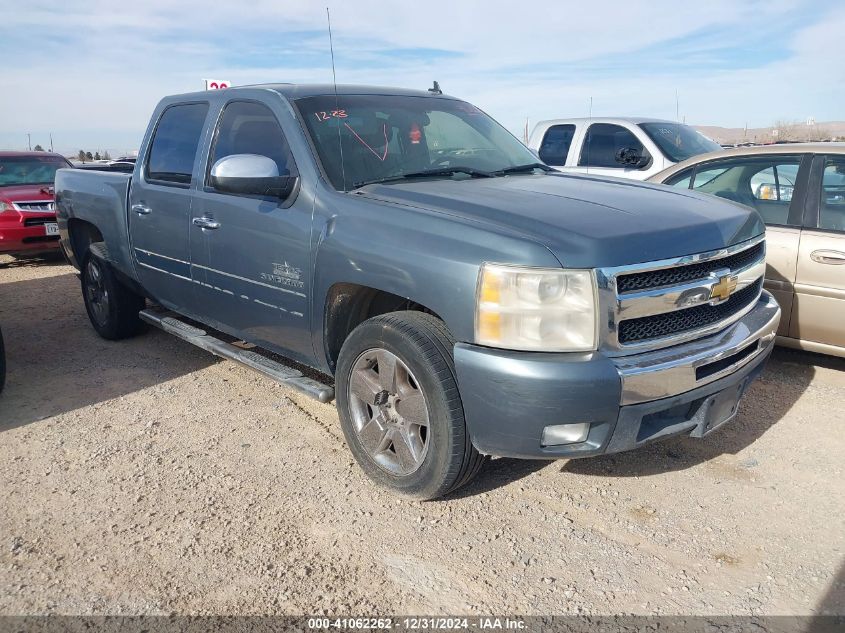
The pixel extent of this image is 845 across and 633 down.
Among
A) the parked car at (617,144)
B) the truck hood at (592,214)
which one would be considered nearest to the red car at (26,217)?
the parked car at (617,144)

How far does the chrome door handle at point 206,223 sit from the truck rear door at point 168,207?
13cm

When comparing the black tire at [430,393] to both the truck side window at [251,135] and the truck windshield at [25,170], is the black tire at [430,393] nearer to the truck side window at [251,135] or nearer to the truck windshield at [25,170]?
the truck side window at [251,135]

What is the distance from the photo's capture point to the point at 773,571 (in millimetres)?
2723

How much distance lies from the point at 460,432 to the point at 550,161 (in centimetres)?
704

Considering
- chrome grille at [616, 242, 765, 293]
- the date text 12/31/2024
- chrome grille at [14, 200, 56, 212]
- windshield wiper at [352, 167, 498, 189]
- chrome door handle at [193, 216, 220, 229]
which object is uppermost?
windshield wiper at [352, 167, 498, 189]

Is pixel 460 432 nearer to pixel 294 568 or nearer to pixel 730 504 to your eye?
pixel 294 568

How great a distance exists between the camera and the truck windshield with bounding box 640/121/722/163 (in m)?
8.35

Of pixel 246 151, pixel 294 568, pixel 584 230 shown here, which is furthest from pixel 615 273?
pixel 246 151

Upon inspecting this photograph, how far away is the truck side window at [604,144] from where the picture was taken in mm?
8555

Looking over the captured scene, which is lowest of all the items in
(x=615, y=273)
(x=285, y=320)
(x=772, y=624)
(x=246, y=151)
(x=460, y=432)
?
(x=772, y=624)

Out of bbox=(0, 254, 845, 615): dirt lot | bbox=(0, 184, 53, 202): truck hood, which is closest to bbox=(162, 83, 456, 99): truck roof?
bbox=(0, 254, 845, 615): dirt lot

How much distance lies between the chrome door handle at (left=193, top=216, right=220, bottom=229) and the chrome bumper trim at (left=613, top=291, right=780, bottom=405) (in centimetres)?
250

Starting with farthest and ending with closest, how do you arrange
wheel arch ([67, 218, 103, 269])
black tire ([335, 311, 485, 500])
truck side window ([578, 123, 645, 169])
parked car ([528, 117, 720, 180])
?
truck side window ([578, 123, 645, 169])
parked car ([528, 117, 720, 180])
wheel arch ([67, 218, 103, 269])
black tire ([335, 311, 485, 500])

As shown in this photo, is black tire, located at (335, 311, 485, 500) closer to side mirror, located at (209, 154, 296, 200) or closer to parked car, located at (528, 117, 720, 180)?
side mirror, located at (209, 154, 296, 200)
